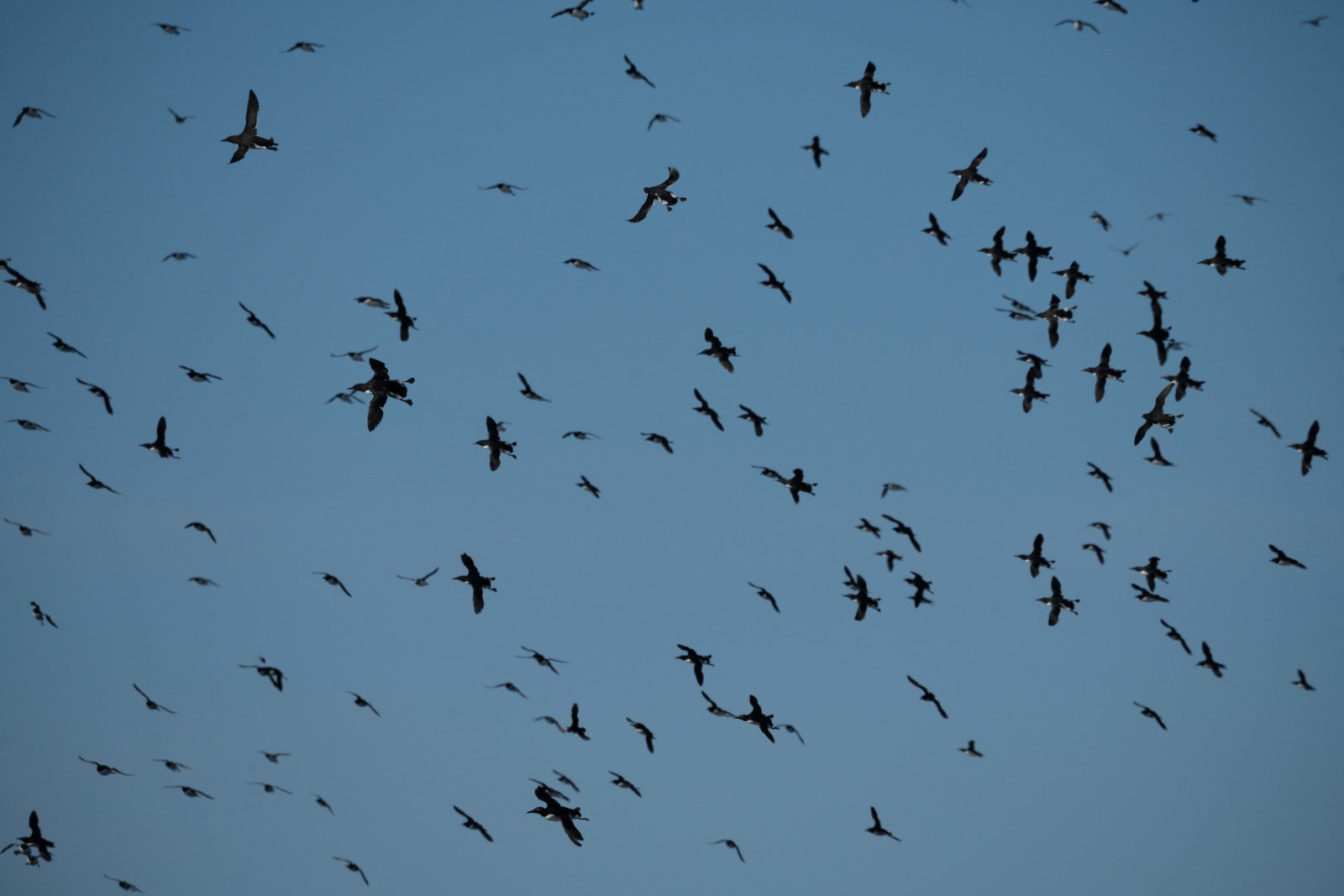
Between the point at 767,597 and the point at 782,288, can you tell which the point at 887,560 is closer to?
the point at 767,597

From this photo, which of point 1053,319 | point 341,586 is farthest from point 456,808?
point 1053,319

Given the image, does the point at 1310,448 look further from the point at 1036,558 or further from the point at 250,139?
the point at 250,139

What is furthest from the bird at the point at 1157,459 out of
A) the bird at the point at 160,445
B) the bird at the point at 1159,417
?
the bird at the point at 160,445

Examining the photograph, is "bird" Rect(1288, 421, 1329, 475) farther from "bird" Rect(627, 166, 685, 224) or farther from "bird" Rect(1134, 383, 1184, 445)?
"bird" Rect(627, 166, 685, 224)

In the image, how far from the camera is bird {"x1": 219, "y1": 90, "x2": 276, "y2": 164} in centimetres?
5222

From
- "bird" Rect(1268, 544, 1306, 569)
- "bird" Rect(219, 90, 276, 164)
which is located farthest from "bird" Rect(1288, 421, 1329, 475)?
"bird" Rect(219, 90, 276, 164)

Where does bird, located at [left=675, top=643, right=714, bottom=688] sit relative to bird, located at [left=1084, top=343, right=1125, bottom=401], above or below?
below

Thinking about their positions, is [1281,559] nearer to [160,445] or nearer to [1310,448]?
[1310,448]

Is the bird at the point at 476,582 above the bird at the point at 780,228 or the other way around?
the other way around

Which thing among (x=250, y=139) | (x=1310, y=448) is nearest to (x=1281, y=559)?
(x=1310, y=448)

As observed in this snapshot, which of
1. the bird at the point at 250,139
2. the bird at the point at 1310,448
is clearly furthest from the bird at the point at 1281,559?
the bird at the point at 250,139

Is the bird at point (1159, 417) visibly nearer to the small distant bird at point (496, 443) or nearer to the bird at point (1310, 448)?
the bird at point (1310, 448)

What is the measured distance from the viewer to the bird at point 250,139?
171ft

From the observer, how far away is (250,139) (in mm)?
53406
